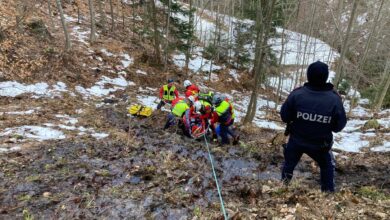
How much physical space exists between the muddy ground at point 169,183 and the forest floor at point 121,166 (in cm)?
2

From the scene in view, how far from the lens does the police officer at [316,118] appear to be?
14.7 feet

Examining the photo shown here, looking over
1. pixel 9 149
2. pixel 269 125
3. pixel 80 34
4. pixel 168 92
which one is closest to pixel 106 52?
pixel 80 34

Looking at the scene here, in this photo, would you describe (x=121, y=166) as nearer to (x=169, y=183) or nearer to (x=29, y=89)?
(x=169, y=183)

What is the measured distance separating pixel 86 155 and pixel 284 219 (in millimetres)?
5240

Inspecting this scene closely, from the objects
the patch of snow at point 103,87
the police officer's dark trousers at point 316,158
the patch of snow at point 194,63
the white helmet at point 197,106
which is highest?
the police officer's dark trousers at point 316,158

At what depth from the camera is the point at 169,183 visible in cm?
582

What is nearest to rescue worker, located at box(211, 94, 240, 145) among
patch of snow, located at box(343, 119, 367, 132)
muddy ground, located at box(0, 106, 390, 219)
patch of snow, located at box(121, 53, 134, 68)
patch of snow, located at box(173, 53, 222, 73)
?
muddy ground, located at box(0, 106, 390, 219)

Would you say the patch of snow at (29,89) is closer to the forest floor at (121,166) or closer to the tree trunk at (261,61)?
the forest floor at (121,166)

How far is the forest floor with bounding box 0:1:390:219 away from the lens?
182 inches

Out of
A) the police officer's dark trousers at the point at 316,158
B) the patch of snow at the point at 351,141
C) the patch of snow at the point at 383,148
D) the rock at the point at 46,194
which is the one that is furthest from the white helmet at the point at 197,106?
the rock at the point at 46,194

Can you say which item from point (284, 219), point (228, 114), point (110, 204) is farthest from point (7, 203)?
point (228, 114)

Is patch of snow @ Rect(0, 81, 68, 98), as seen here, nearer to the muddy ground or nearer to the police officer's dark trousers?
the muddy ground

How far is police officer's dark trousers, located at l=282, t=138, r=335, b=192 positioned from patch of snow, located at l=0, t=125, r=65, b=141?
666 cm

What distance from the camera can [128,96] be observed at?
16.3 meters
